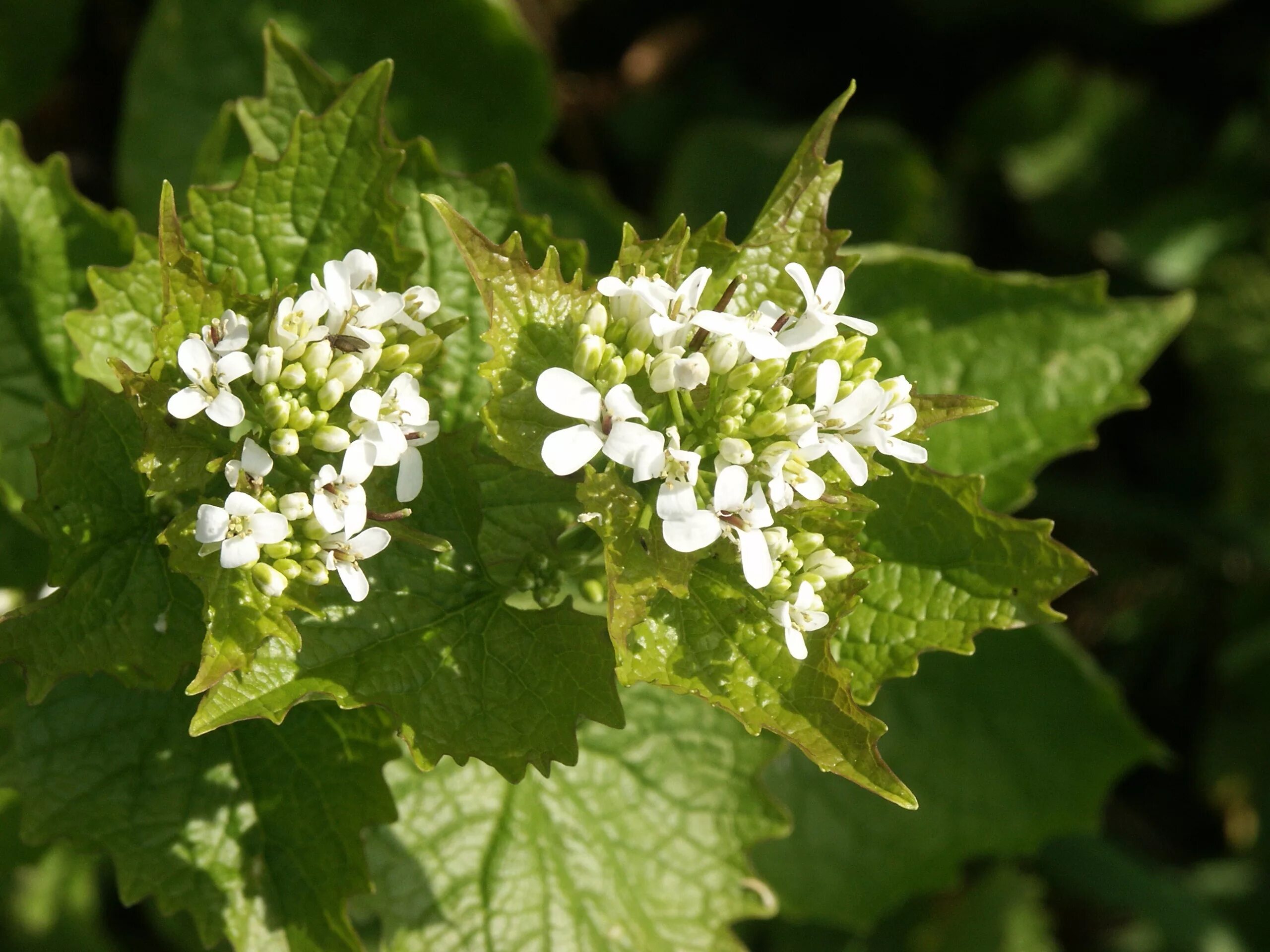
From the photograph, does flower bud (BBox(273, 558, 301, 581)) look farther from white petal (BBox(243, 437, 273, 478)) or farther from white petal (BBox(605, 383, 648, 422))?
white petal (BBox(605, 383, 648, 422))

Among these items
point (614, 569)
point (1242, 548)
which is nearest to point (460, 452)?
point (614, 569)

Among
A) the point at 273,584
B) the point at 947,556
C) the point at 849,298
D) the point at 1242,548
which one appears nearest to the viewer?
the point at 273,584

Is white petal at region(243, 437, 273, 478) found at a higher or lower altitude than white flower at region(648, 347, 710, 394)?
lower

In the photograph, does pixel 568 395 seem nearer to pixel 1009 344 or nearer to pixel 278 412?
pixel 278 412

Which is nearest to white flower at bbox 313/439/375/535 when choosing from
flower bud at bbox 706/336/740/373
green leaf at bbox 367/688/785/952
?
flower bud at bbox 706/336/740/373

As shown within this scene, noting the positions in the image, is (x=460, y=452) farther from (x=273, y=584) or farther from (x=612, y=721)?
(x=612, y=721)

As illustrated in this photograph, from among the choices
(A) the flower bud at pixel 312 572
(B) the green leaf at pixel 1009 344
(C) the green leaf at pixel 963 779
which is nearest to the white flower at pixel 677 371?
(A) the flower bud at pixel 312 572
